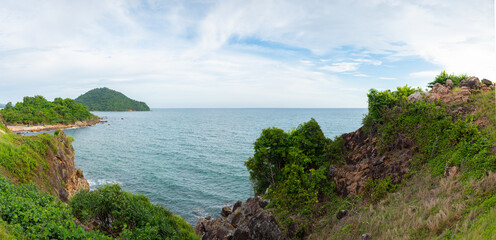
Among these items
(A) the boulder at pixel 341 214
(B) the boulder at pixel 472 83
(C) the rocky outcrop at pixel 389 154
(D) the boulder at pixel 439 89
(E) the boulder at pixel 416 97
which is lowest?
(A) the boulder at pixel 341 214

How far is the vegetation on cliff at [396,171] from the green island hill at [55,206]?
11552mm

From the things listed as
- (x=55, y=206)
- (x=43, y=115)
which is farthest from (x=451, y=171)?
(x=43, y=115)

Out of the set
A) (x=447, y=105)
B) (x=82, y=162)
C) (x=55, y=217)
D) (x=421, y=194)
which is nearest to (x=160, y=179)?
(x=82, y=162)

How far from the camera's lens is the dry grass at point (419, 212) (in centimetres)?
1275

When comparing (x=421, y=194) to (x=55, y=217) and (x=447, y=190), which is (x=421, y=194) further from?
(x=55, y=217)

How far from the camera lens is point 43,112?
118 meters

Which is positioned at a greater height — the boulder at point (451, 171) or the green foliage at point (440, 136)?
the green foliage at point (440, 136)

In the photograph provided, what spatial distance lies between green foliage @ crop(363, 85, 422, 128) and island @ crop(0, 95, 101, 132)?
123101 millimetres

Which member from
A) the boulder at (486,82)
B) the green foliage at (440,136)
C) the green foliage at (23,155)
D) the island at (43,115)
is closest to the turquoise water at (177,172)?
the green foliage at (23,155)

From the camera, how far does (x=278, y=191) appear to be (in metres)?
27.1

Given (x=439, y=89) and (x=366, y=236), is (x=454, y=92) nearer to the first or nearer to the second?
(x=439, y=89)

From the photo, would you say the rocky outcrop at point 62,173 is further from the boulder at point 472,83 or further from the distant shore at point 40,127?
the distant shore at point 40,127

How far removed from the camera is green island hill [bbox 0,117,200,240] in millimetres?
9523

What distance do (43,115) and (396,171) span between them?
145728 millimetres
